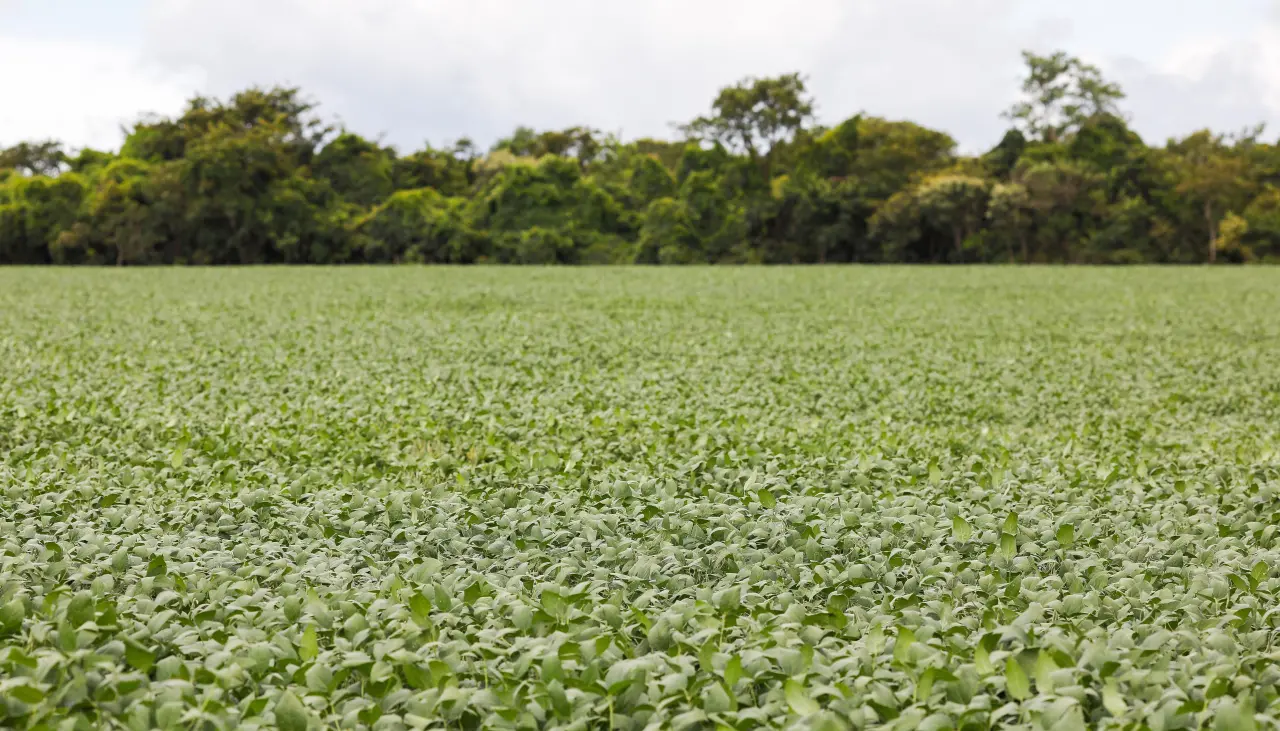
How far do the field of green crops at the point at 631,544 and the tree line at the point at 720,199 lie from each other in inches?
1357

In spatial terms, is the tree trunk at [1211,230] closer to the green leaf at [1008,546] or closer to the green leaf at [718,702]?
the green leaf at [1008,546]

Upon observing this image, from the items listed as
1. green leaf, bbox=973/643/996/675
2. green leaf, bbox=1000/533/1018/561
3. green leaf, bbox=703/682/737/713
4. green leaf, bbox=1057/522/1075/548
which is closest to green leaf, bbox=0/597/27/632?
green leaf, bbox=703/682/737/713

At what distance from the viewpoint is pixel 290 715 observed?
120 inches

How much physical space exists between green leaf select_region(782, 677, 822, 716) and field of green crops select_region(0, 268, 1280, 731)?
0.02m

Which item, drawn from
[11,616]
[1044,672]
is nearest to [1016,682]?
[1044,672]

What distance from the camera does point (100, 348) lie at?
1288 cm

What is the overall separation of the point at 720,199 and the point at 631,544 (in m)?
45.2

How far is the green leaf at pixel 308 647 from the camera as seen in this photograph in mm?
3404

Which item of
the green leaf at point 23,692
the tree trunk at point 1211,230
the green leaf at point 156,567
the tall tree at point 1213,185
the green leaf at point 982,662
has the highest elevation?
the tall tree at point 1213,185

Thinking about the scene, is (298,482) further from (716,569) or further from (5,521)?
(716,569)

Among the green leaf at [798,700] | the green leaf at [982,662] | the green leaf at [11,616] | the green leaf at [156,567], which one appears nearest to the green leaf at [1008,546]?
the green leaf at [982,662]

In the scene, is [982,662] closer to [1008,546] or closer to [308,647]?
Answer: [1008,546]

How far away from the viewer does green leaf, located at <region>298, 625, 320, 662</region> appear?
340 centimetres

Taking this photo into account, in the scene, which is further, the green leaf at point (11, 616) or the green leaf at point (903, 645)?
the green leaf at point (11, 616)
